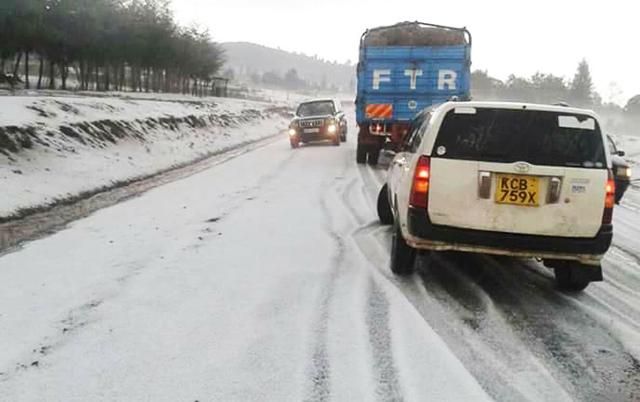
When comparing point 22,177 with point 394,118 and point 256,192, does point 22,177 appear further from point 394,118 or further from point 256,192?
point 394,118

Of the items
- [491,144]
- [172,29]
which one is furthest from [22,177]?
[172,29]

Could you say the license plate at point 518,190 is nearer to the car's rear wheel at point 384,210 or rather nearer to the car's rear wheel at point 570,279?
the car's rear wheel at point 570,279

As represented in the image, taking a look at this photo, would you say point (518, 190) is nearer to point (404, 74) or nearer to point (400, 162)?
point (400, 162)

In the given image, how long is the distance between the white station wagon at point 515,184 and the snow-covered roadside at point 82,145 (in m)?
6.35

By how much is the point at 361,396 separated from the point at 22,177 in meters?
8.25

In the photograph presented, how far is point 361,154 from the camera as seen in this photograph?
566 inches

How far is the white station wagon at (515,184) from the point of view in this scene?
13.9 ft

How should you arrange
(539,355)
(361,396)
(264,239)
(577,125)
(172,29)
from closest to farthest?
1. (361,396)
2. (539,355)
3. (577,125)
4. (264,239)
5. (172,29)

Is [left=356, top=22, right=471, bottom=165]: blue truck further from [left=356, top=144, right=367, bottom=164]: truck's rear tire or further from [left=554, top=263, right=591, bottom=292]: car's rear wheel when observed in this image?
[left=554, top=263, right=591, bottom=292]: car's rear wheel

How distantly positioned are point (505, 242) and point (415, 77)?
9.48 meters

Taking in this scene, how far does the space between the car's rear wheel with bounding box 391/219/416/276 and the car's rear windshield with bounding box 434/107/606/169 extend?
3.37 feet

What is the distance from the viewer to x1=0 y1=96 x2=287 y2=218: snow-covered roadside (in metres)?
9.08

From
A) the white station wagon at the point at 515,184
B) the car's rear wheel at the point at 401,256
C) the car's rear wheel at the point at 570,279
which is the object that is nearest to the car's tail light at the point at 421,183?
the white station wagon at the point at 515,184

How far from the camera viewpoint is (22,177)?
29.6 feet
